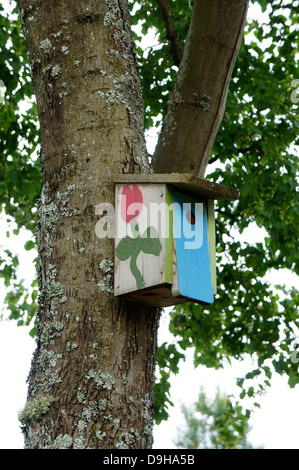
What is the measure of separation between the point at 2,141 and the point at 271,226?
2417 millimetres

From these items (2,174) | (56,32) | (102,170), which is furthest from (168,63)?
(102,170)

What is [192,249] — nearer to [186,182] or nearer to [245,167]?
[186,182]

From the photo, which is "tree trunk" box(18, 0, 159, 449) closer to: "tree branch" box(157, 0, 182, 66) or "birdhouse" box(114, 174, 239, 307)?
"birdhouse" box(114, 174, 239, 307)

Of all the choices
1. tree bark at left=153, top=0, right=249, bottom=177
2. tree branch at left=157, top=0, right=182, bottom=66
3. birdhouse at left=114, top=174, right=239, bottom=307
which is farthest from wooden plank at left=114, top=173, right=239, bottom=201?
tree branch at left=157, top=0, right=182, bottom=66

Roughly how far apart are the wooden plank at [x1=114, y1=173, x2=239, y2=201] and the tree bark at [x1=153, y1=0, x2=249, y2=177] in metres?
0.39

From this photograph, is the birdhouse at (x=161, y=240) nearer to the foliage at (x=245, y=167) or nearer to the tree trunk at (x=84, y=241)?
the tree trunk at (x=84, y=241)

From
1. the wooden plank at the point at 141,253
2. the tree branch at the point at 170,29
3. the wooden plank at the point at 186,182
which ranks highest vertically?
the tree branch at the point at 170,29

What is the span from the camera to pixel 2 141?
5195 millimetres

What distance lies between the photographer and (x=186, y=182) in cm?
210

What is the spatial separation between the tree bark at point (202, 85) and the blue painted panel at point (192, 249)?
407mm

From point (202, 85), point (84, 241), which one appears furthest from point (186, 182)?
Result: point (202, 85)

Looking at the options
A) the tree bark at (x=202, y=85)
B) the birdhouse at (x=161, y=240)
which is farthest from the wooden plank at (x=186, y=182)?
the tree bark at (x=202, y=85)

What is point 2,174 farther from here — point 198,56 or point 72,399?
point 72,399

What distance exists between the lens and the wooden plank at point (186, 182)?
6.73ft
